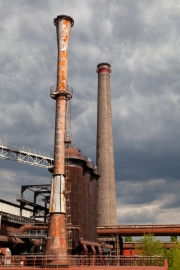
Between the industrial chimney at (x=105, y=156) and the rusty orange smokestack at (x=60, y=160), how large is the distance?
2889cm

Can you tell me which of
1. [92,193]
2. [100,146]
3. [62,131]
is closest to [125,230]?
[92,193]

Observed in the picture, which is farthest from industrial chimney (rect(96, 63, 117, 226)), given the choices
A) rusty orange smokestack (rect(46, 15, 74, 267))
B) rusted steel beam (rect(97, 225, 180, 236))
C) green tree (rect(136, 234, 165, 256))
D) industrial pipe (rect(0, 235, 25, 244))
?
rusty orange smokestack (rect(46, 15, 74, 267))

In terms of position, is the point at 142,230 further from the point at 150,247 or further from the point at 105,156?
the point at 105,156

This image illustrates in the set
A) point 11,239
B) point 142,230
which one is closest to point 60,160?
point 11,239

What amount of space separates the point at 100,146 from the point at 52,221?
1333 inches

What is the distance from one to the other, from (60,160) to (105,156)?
30779 mm

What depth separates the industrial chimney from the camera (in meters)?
62.8

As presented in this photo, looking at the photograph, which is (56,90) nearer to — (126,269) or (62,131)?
(62,131)

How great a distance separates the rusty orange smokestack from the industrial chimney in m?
28.9

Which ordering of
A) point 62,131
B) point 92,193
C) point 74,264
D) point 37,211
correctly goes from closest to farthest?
point 74,264 → point 62,131 → point 92,193 → point 37,211

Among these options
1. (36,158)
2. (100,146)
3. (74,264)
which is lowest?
(74,264)

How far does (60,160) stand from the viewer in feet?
115

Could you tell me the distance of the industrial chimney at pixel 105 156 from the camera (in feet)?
206

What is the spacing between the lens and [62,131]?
3606 centimetres
